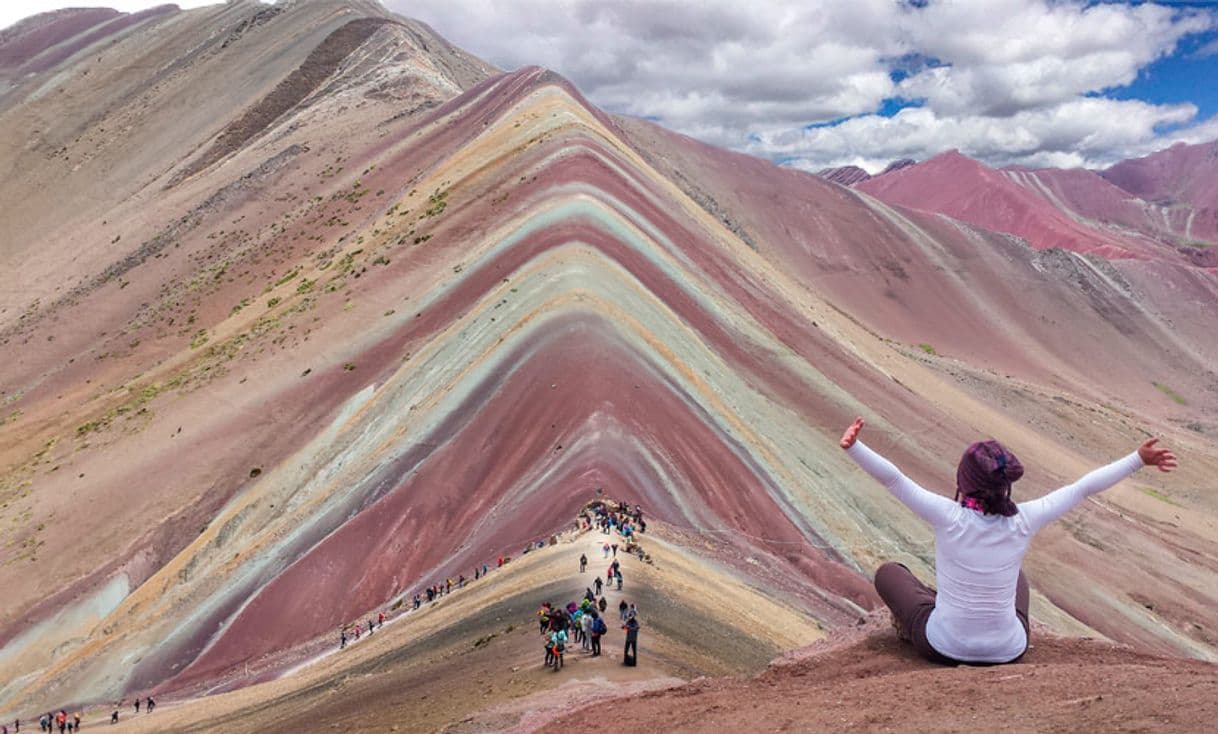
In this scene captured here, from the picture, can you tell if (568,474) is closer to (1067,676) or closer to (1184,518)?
(1067,676)

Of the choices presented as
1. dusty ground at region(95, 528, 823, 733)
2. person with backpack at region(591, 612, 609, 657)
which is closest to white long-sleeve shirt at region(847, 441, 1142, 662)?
dusty ground at region(95, 528, 823, 733)

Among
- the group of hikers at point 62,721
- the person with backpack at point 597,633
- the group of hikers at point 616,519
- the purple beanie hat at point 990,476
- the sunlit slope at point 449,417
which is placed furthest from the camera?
the sunlit slope at point 449,417

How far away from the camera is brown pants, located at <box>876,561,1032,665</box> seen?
6.72 metres

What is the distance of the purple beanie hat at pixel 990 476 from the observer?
19.5 feet

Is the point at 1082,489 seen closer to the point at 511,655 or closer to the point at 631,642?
the point at 631,642

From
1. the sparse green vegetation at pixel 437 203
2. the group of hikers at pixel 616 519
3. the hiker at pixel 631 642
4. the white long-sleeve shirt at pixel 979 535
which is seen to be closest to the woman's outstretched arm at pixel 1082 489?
the white long-sleeve shirt at pixel 979 535

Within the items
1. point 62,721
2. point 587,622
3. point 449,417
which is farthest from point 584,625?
point 62,721

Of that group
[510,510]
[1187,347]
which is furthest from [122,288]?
[1187,347]

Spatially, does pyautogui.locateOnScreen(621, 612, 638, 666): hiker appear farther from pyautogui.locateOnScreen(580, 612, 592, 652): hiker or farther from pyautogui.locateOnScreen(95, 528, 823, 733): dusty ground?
pyautogui.locateOnScreen(580, 612, 592, 652): hiker

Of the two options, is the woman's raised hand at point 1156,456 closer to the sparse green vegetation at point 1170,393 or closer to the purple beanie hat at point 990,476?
the purple beanie hat at point 990,476

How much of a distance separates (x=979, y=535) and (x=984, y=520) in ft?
0.34

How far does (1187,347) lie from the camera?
80500mm

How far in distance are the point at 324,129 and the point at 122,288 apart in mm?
18905

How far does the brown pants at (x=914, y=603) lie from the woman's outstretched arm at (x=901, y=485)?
1.03m
